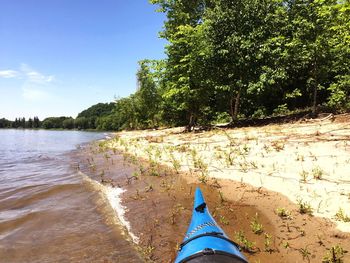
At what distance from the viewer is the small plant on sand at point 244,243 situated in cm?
499

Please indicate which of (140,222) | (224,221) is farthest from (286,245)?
(140,222)

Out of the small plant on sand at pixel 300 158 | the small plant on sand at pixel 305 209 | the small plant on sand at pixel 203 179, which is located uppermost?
the small plant on sand at pixel 300 158

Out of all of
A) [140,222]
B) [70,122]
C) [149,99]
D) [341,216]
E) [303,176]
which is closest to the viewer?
[341,216]

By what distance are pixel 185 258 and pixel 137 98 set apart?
56808 mm

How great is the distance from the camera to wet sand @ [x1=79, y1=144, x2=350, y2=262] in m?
Result: 4.89

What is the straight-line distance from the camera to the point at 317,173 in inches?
294

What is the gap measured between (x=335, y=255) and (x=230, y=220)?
2.14 metres

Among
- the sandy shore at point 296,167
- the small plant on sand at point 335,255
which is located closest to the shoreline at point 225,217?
the small plant on sand at point 335,255

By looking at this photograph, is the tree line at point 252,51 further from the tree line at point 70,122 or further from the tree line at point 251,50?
the tree line at point 70,122

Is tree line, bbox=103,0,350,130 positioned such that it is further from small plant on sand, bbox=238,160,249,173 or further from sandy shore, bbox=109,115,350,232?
small plant on sand, bbox=238,160,249,173

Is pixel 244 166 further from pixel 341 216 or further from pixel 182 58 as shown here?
pixel 182 58

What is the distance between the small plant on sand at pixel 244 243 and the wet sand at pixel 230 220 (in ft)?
0.05

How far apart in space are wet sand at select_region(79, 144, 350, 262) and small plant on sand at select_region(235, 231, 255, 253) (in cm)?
2

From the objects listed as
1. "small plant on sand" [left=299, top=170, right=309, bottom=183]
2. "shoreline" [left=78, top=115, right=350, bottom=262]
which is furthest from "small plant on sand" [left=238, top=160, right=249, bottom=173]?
"small plant on sand" [left=299, top=170, right=309, bottom=183]
